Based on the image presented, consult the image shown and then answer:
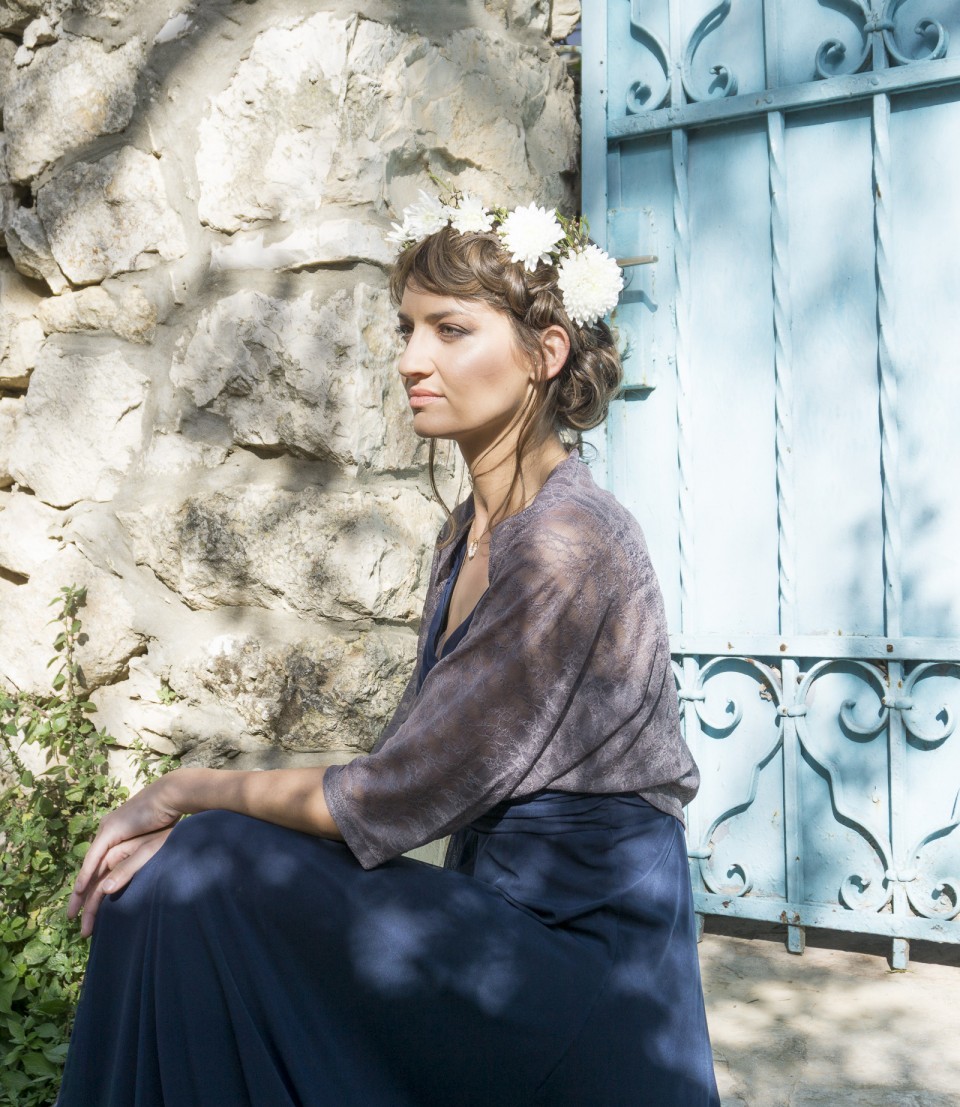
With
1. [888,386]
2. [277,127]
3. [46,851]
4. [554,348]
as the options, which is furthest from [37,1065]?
[888,386]

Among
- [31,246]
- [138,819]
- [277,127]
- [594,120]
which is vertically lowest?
[138,819]

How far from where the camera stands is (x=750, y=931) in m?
2.77

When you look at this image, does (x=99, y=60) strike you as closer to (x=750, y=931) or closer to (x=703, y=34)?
(x=703, y=34)

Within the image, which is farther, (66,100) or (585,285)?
(66,100)

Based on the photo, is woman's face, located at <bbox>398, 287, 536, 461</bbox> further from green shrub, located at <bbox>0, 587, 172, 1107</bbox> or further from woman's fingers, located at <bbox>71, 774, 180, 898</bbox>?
green shrub, located at <bbox>0, 587, 172, 1107</bbox>

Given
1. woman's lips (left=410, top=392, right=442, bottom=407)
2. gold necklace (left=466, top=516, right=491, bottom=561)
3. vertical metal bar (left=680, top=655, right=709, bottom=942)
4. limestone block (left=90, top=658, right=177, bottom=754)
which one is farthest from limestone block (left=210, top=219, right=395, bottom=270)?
vertical metal bar (left=680, top=655, right=709, bottom=942)

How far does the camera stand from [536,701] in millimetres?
1412

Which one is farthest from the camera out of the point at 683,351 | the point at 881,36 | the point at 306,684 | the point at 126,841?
the point at 683,351

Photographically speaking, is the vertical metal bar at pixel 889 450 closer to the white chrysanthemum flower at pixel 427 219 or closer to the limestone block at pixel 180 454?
the white chrysanthemum flower at pixel 427 219

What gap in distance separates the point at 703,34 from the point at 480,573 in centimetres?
152

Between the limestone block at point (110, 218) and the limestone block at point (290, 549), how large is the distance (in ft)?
1.54

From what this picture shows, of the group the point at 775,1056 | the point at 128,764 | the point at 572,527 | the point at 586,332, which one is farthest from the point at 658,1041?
the point at 128,764

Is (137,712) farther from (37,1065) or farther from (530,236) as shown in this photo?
(530,236)

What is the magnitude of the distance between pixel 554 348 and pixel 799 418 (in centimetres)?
97
